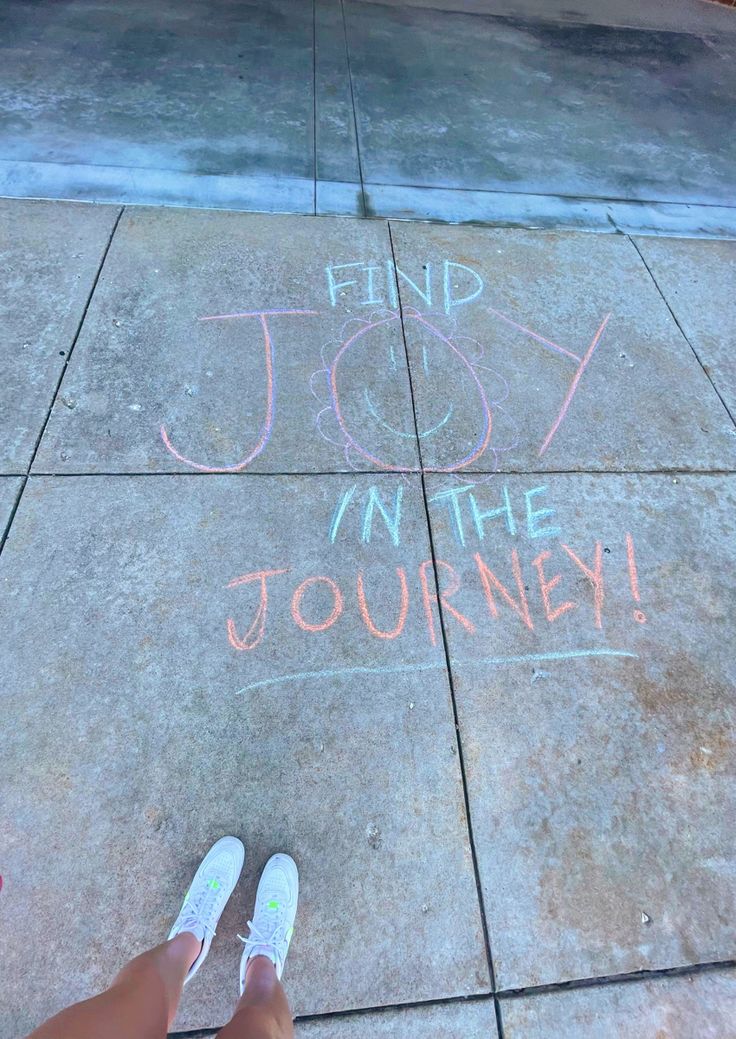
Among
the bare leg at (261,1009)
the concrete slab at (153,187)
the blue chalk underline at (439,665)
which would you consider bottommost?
the bare leg at (261,1009)

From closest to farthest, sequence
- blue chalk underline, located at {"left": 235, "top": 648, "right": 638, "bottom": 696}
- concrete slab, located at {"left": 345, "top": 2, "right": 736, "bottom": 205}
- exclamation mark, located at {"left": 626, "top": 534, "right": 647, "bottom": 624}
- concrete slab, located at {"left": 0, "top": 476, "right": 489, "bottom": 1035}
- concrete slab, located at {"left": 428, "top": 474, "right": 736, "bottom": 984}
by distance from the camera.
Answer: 1. concrete slab, located at {"left": 0, "top": 476, "right": 489, "bottom": 1035}
2. concrete slab, located at {"left": 428, "top": 474, "right": 736, "bottom": 984}
3. blue chalk underline, located at {"left": 235, "top": 648, "right": 638, "bottom": 696}
4. exclamation mark, located at {"left": 626, "top": 534, "right": 647, "bottom": 624}
5. concrete slab, located at {"left": 345, "top": 2, "right": 736, "bottom": 205}

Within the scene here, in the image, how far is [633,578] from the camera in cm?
268

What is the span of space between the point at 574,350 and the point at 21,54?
543 cm

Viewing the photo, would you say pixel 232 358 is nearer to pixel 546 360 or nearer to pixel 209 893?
pixel 546 360

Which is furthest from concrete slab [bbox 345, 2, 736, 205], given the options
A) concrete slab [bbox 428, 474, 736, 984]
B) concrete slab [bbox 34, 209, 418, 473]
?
concrete slab [bbox 428, 474, 736, 984]

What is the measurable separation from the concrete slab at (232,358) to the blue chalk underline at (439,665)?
1.01 m

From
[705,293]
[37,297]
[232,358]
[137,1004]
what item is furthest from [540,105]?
[137,1004]

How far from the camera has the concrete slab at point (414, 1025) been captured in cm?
173

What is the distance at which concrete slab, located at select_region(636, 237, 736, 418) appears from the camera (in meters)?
3.58

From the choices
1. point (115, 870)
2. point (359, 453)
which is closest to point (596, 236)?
point (359, 453)

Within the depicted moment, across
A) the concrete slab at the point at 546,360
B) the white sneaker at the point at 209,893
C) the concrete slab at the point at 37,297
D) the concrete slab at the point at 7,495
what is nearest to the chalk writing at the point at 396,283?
the concrete slab at the point at 546,360

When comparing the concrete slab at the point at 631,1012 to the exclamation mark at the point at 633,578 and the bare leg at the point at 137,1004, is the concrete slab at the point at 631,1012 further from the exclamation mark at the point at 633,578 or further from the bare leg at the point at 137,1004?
the exclamation mark at the point at 633,578

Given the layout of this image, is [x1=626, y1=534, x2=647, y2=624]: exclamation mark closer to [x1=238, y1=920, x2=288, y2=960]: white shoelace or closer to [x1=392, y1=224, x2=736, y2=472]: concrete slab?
[x1=392, y1=224, x2=736, y2=472]: concrete slab

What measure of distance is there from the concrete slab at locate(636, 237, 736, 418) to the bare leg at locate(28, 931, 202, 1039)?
11.8ft
